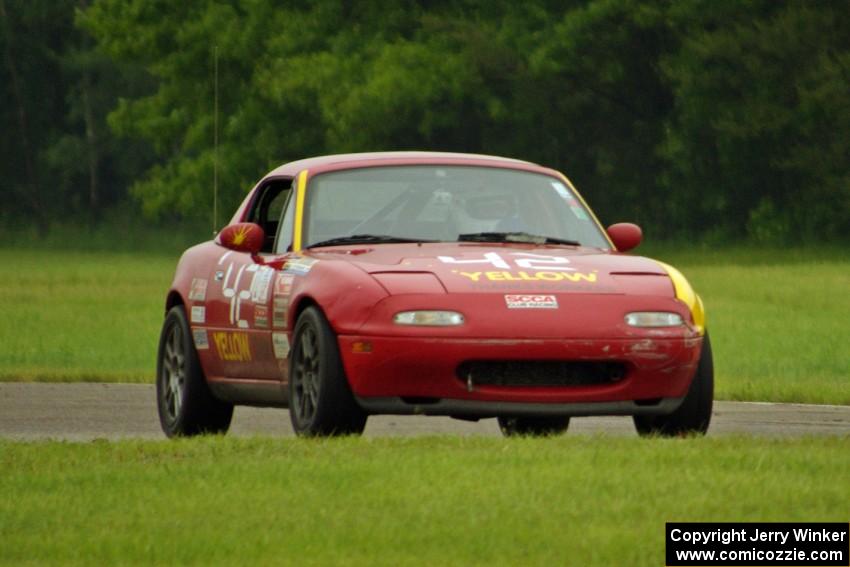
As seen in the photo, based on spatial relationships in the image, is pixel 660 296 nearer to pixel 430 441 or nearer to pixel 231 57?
pixel 430 441

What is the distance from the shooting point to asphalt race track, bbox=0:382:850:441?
41.8 feet

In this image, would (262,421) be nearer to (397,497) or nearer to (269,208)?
(269,208)

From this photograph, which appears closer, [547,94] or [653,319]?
[653,319]

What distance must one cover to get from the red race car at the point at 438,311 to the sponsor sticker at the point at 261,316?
1.4 inches

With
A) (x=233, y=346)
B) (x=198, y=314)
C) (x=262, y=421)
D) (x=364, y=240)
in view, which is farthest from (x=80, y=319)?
(x=364, y=240)

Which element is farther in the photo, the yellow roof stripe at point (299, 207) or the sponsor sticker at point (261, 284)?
the yellow roof stripe at point (299, 207)

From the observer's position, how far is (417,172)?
1230cm

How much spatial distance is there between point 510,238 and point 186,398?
2.02 metres

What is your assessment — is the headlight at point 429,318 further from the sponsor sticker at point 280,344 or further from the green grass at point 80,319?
the green grass at point 80,319

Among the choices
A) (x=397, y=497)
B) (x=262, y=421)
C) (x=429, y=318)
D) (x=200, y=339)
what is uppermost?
(x=397, y=497)

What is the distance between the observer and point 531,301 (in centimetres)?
1072

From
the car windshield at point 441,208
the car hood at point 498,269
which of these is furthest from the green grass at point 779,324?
the car hood at point 498,269

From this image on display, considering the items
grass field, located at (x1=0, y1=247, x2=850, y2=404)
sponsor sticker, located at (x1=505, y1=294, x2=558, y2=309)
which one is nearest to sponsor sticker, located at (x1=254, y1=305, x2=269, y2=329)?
sponsor sticker, located at (x1=505, y1=294, x2=558, y2=309)

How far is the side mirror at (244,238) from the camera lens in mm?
12148
